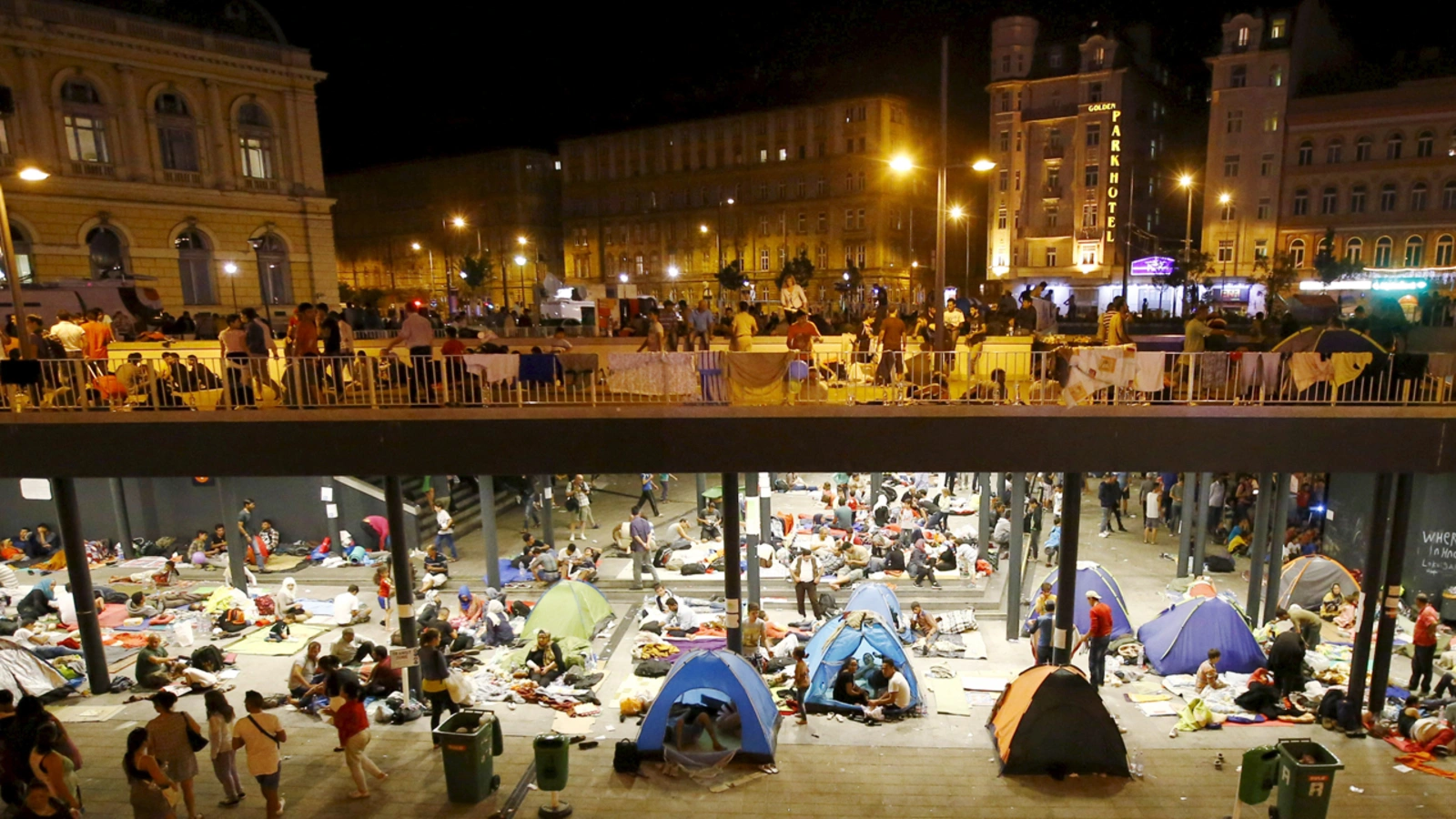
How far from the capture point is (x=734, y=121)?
67.4 meters

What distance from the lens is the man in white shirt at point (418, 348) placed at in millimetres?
11766

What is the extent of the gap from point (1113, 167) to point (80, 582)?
57791mm

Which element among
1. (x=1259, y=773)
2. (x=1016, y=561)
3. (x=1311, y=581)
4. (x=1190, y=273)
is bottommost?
(x=1311, y=581)

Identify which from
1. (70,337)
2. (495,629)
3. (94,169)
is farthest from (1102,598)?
(94,169)

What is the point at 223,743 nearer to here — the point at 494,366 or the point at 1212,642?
the point at 494,366

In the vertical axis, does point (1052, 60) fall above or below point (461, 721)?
above

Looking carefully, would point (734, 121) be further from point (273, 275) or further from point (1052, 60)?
point (273, 275)

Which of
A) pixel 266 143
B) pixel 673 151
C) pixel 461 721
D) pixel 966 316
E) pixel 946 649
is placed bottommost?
pixel 946 649

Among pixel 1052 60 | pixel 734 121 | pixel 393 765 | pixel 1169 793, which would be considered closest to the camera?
pixel 1169 793

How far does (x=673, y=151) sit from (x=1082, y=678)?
65.4 meters

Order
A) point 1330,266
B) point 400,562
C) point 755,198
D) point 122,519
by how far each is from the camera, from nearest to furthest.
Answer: point 400,562, point 122,519, point 1330,266, point 755,198

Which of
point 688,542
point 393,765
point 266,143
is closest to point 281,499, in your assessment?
point 688,542

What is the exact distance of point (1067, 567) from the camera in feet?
39.3

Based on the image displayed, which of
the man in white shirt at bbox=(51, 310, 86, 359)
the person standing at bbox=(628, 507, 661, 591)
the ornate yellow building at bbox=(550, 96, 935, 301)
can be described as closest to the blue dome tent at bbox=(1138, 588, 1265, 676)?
the person standing at bbox=(628, 507, 661, 591)
